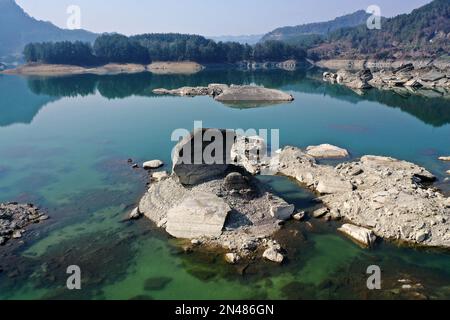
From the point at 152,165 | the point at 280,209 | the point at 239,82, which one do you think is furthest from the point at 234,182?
the point at 239,82

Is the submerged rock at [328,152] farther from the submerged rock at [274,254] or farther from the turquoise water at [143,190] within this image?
the submerged rock at [274,254]

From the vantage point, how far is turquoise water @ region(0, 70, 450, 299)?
1753cm

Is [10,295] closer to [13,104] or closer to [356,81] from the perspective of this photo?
[13,104]

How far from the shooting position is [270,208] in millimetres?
22844

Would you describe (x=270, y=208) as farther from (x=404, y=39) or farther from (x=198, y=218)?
(x=404, y=39)

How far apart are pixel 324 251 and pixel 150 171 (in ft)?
53.3

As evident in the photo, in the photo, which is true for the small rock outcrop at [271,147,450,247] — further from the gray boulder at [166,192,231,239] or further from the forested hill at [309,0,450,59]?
the forested hill at [309,0,450,59]

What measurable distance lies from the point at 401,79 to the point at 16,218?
8713 cm

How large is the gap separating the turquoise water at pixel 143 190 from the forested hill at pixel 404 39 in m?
88.6

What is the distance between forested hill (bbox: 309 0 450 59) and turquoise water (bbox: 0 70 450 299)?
88644mm

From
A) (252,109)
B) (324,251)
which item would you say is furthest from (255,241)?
(252,109)
